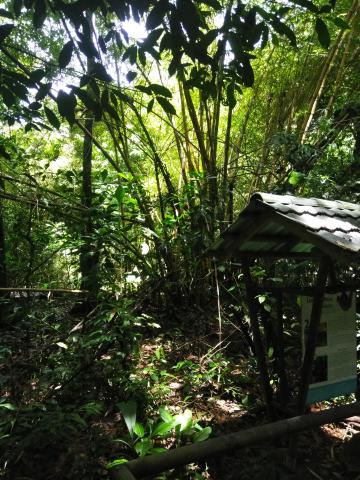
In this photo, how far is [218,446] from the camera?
130cm

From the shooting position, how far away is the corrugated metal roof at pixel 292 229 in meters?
1.51

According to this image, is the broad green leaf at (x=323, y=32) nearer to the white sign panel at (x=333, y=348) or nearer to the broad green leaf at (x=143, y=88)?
the broad green leaf at (x=143, y=88)

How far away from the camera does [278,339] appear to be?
2322mm

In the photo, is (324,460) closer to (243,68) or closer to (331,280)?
(331,280)

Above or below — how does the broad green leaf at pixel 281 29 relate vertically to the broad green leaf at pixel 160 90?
above

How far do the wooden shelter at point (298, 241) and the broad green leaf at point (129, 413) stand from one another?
30.6 inches

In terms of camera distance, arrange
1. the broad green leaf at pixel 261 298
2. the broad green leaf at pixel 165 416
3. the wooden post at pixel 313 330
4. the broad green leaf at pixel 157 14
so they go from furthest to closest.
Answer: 1. the broad green leaf at pixel 261 298
2. the broad green leaf at pixel 165 416
3. the wooden post at pixel 313 330
4. the broad green leaf at pixel 157 14

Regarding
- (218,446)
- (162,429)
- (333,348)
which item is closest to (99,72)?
(218,446)

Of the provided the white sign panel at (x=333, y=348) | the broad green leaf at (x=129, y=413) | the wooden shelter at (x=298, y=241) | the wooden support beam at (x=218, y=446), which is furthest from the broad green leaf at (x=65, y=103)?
the broad green leaf at (x=129, y=413)

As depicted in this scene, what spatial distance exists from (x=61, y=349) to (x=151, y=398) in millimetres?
785

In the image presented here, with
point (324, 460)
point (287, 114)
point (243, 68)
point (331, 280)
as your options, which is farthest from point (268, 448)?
point (287, 114)

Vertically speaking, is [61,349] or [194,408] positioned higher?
[61,349]

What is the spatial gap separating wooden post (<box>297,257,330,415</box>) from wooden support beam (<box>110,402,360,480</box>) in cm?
27

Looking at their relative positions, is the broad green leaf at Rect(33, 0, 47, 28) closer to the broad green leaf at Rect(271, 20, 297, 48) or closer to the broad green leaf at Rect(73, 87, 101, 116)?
the broad green leaf at Rect(73, 87, 101, 116)
